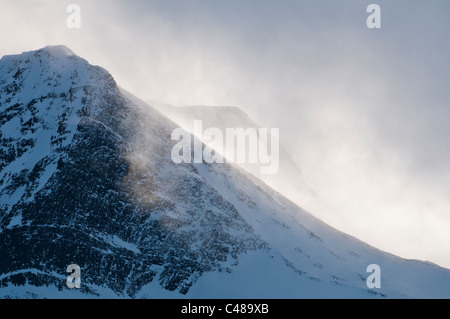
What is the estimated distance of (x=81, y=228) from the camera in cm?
19738

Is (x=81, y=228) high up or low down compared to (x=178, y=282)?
up

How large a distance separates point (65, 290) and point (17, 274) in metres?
16.8

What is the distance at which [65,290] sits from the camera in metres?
181

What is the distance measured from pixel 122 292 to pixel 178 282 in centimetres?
2025
